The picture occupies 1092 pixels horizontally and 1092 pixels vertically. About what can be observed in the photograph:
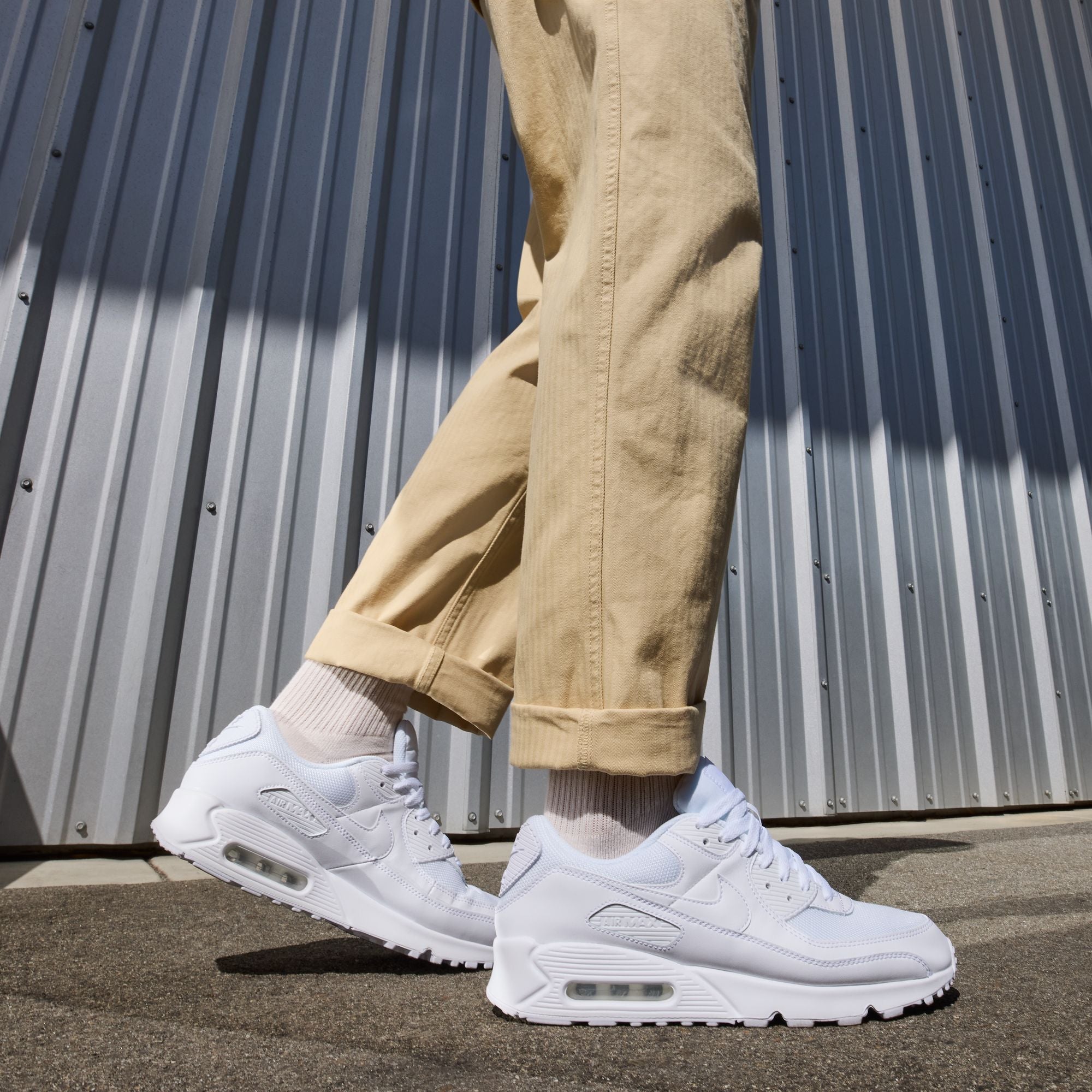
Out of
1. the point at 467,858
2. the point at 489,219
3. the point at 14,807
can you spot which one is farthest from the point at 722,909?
the point at 489,219

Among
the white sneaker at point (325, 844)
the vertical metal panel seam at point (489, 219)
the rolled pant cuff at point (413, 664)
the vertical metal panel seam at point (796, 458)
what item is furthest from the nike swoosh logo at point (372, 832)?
the vertical metal panel seam at point (796, 458)

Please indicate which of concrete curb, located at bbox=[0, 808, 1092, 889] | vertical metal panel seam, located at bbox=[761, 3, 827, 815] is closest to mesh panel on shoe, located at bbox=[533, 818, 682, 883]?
concrete curb, located at bbox=[0, 808, 1092, 889]

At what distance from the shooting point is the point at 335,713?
761 millimetres

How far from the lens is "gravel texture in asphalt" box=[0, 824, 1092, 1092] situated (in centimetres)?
45

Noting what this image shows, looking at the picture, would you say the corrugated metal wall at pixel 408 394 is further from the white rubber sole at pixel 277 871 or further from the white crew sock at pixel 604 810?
the white crew sock at pixel 604 810

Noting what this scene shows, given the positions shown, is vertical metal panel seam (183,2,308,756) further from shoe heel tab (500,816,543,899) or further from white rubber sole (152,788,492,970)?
shoe heel tab (500,816,543,899)

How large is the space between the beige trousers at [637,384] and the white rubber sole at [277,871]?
23 cm

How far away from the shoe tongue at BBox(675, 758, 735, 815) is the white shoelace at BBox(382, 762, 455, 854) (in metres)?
0.26

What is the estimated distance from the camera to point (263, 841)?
2.24ft

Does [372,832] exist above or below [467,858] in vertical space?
above

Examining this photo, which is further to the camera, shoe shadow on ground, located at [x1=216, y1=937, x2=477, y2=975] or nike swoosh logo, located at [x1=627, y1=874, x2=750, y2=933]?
shoe shadow on ground, located at [x1=216, y1=937, x2=477, y2=975]

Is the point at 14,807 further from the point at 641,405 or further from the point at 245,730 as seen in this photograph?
the point at 641,405

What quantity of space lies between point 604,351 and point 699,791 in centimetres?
34

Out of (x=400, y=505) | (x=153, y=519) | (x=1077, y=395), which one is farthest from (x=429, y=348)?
(x=1077, y=395)
